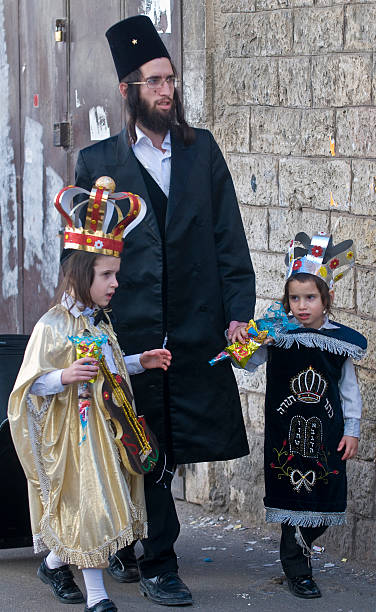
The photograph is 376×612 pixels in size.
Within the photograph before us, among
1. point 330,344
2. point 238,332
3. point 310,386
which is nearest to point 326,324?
point 330,344

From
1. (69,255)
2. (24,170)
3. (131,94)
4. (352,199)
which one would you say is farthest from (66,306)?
(24,170)

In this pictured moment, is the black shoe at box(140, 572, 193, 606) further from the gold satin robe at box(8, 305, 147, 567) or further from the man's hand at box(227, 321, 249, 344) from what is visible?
the man's hand at box(227, 321, 249, 344)

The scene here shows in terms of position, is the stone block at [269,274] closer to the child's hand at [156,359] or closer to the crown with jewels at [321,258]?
the crown with jewels at [321,258]

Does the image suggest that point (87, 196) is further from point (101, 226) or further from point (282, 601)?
point (282, 601)

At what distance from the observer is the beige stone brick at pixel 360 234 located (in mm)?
5473

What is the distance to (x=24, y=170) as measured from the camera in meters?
8.39

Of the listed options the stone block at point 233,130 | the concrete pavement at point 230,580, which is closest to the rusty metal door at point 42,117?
the stone block at point 233,130

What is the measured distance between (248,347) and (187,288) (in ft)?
1.25

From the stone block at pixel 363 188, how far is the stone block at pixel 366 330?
1.56 ft

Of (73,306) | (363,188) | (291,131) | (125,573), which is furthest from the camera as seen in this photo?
(291,131)

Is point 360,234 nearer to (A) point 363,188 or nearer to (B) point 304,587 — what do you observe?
(A) point 363,188

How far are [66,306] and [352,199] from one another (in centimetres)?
152

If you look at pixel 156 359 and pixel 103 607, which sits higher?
pixel 156 359

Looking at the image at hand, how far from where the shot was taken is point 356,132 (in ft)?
18.1
